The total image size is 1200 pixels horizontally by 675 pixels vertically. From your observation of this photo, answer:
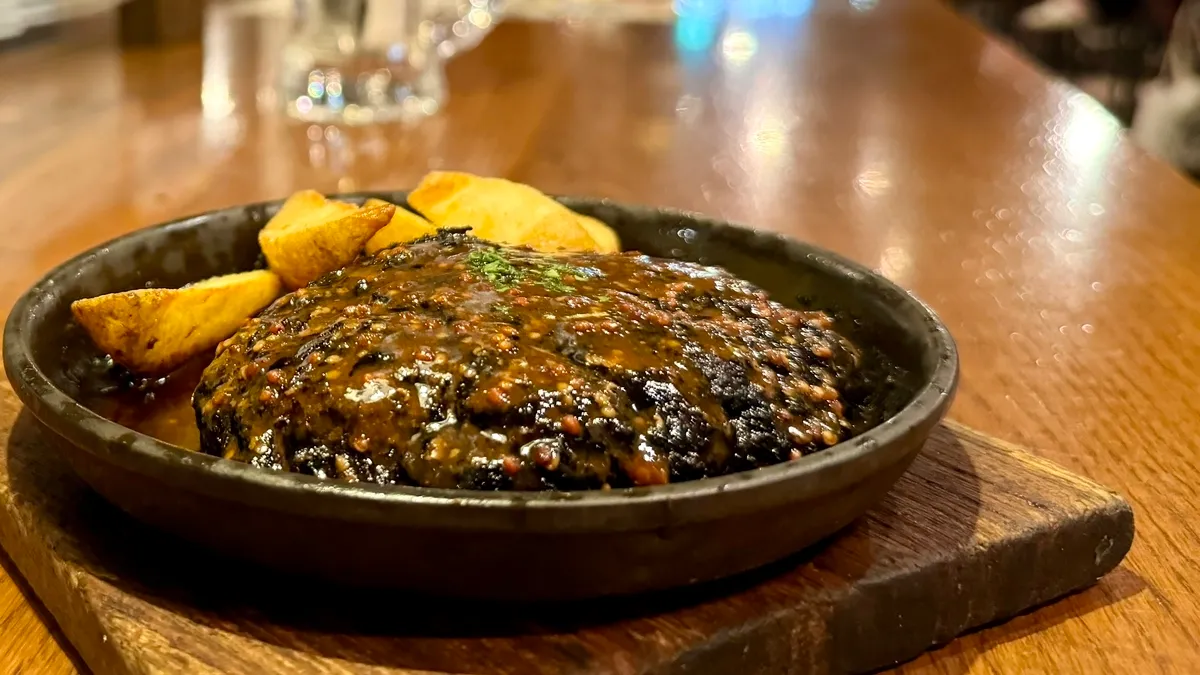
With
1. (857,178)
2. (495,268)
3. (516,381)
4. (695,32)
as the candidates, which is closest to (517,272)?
(495,268)

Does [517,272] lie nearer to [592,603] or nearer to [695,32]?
[592,603]

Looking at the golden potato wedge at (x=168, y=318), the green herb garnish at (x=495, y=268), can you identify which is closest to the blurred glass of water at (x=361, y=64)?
the golden potato wedge at (x=168, y=318)

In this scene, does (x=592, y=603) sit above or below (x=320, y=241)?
below

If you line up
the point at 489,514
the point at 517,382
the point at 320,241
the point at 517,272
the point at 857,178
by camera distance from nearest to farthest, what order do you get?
the point at 489,514
the point at 517,382
the point at 517,272
the point at 320,241
the point at 857,178

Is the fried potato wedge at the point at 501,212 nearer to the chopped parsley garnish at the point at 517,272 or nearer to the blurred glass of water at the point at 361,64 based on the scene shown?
the chopped parsley garnish at the point at 517,272

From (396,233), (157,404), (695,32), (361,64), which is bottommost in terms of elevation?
(695,32)

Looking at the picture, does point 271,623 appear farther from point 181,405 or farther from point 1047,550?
point 1047,550
